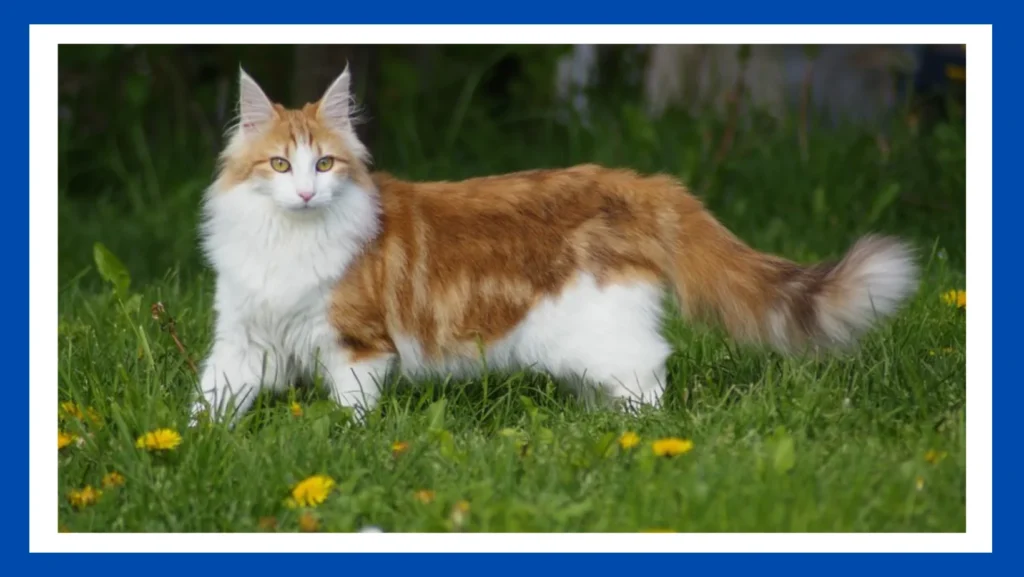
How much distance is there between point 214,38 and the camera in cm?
443

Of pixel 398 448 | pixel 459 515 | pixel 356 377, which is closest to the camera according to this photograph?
pixel 459 515

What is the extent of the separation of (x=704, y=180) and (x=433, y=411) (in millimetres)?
3600

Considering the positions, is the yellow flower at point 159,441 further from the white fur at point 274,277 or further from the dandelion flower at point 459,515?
the dandelion flower at point 459,515

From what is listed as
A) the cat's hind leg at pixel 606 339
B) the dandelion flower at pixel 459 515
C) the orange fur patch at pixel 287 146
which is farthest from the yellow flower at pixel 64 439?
the cat's hind leg at pixel 606 339

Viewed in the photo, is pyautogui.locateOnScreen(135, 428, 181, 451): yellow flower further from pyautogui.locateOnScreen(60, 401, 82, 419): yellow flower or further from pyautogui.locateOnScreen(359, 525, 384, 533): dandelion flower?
pyautogui.locateOnScreen(359, 525, 384, 533): dandelion flower

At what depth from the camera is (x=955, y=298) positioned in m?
5.43

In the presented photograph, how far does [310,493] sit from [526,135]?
531 cm

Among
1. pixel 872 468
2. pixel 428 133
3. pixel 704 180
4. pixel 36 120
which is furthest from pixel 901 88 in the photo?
pixel 36 120

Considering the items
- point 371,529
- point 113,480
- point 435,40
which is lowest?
point 371,529

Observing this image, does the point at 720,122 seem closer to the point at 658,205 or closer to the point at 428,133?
the point at 428,133

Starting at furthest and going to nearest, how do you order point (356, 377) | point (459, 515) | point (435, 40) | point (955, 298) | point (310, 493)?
point (955, 298) → point (356, 377) → point (435, 40) → point (310, 493) → point (459, 515)

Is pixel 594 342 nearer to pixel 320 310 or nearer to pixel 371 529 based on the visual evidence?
Result: pixel 320 310

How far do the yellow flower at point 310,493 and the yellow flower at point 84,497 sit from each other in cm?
61

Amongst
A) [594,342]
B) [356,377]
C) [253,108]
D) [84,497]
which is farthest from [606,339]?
[84,497]
